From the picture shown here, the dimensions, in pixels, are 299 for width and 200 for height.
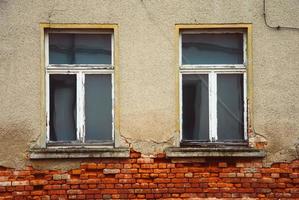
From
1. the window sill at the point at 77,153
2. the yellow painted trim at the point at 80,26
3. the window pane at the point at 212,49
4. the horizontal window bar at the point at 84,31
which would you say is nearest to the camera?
the window sill at the point at 77,153

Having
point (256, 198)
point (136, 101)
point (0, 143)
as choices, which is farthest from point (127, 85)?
point (256, 198)

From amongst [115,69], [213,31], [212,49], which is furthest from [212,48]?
[115,69]

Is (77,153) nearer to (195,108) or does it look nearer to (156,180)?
(156,180)

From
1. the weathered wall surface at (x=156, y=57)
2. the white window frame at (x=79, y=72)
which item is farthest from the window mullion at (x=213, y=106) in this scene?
the white window frame at (x=79, y=72)

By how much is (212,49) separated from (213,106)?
0.77 meters

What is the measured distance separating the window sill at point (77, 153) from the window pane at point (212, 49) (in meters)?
1.49

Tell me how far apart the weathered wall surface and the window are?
0.66ft

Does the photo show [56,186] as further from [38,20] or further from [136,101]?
[38,20]

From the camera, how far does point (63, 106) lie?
7176 mm

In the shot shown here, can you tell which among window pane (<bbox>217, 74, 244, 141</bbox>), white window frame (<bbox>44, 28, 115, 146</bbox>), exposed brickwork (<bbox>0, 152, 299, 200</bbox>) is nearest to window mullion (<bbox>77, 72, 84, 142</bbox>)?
white window frame (<bbox>44, 28, 115, 146</bbox>)

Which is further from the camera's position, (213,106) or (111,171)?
(213,106)

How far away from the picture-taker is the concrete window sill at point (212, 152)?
698 centimetres

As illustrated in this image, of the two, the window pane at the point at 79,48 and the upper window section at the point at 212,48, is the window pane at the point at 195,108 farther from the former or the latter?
the window pane at the point at 79,48

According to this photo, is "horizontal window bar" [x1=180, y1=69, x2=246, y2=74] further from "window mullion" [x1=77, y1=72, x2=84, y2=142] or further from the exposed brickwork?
"window mullion" [x1=77, y1=72, x2=84, y2=142]
